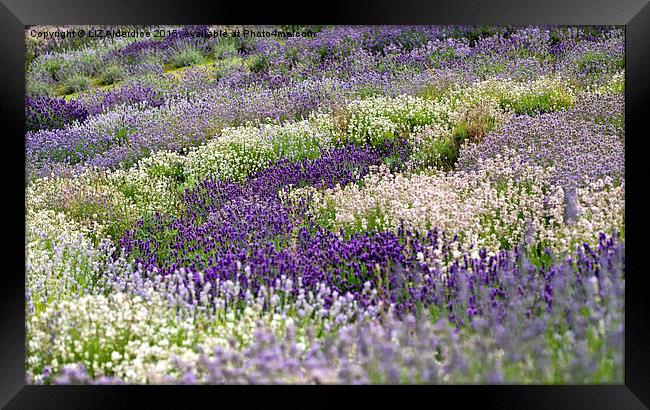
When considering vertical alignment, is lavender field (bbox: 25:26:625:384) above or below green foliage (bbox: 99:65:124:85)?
below

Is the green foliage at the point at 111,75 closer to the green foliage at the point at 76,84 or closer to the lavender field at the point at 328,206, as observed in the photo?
the lavender field at the point at 328,206

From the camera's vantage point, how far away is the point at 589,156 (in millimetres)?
3912

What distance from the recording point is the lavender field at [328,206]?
3.16 m

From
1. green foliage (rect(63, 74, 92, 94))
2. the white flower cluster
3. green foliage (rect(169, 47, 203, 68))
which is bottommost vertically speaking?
the white flower cluster

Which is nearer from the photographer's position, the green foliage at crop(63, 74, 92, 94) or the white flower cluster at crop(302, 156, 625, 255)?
the white flower cluster at crop(302, 156, 625, 255)

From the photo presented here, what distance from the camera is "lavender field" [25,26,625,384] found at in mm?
3160

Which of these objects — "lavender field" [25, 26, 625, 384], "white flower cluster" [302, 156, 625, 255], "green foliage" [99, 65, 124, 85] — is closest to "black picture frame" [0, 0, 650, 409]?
"lavender field" [25, 26, 625, 384]

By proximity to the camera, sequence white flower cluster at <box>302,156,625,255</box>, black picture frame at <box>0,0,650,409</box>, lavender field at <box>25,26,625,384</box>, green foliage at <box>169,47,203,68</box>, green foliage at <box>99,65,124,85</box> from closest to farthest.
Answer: lavender field at <box>25,26,625,384</box> → black picture frame at <box>0,0,650,409</box> → white flower cluster at <box>302,156,625,255</box> → green foliage at <box>169,47,203,68</box> → green foliage at <box>99,65,124,85</box>

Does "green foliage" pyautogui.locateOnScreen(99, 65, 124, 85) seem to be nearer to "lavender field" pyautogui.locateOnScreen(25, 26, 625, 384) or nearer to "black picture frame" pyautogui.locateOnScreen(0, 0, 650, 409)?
"lavender field" pyautogui.locateOnScreen(25, 26, 625, 384)

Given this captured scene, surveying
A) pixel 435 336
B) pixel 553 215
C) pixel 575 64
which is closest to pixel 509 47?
pixel 575 64

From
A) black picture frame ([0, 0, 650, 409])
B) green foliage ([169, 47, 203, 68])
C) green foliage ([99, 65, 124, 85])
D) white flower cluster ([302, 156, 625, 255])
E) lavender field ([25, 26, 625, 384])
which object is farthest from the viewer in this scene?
green foliage ([99, 65, 124, 85])
